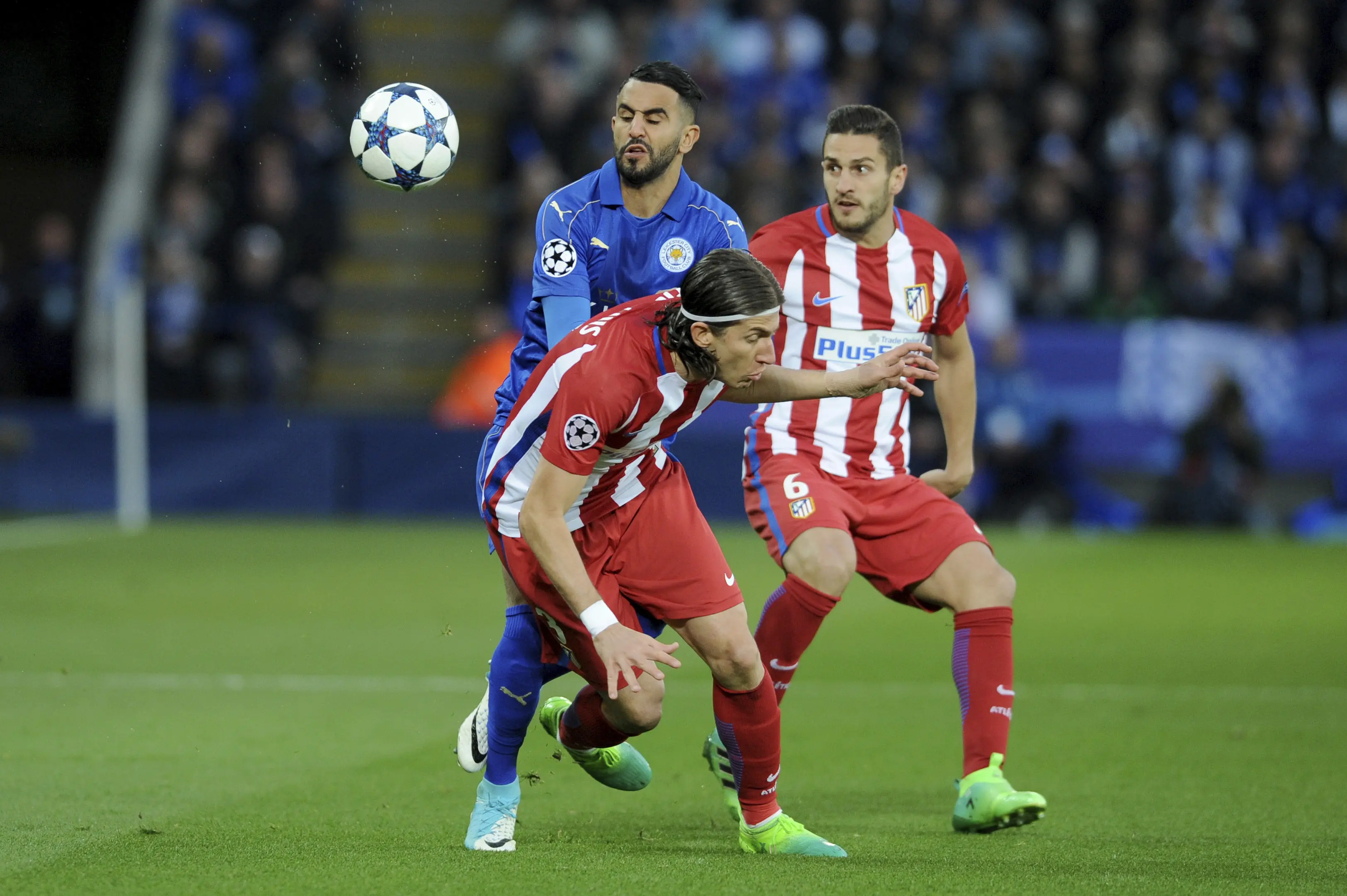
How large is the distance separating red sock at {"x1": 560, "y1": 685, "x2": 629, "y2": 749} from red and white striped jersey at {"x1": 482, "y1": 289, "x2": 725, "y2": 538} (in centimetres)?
59

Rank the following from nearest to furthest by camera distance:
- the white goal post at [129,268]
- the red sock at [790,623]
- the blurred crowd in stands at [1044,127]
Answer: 1. the red sock at [790,623]
2. the white goal post at [129,268]
3. the blurred crowd in stands at [1044,127]

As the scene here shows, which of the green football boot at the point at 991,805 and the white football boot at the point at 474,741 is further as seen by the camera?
the white football boot at the point at 474,741

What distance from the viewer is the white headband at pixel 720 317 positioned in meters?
4.53

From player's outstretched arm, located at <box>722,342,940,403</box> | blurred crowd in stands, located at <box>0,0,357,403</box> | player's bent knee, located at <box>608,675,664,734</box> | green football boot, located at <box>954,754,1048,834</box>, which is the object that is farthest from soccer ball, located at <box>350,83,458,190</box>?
blurred crowd in stands, located at <box>0,0,357,403</box>

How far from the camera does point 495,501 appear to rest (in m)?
5.01

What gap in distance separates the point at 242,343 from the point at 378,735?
10.4 m

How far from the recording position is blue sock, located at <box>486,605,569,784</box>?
5137 mm

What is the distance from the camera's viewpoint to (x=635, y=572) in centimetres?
498

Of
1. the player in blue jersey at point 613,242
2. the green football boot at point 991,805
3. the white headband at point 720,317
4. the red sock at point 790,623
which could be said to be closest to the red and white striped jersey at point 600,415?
the white headband at point 720,317

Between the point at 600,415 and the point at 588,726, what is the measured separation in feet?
3.86

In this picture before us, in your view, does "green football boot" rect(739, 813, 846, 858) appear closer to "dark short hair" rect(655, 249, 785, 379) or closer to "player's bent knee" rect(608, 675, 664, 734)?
"player's bent knee" rect(608, 675, 664, 734)

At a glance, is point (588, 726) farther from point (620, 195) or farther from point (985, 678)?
point (620, 195)

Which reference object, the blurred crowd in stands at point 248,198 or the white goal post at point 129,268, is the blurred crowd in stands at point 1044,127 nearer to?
the blurred crowd in stands at point 248,198

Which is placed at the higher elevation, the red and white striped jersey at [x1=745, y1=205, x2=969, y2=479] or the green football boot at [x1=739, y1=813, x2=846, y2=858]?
the red and white striped jersey at [x1=745, y1=205, x2=969, y2=479]
